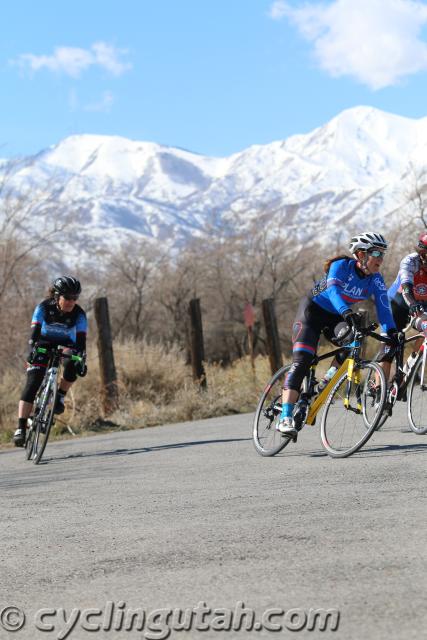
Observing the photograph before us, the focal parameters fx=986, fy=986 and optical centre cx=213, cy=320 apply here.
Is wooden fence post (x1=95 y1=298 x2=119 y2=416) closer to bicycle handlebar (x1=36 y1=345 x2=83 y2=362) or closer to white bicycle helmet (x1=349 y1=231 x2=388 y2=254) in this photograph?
bicycle handlebar (x1=36 y1=345 x2=83 y2=362)

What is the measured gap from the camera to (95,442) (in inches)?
527

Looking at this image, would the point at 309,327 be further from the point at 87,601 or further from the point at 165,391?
the point at 165,391

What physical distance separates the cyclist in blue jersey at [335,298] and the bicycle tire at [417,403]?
648 mm

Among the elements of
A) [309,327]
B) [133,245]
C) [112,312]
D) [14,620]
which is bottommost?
[14,620]

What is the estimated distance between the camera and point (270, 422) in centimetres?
957

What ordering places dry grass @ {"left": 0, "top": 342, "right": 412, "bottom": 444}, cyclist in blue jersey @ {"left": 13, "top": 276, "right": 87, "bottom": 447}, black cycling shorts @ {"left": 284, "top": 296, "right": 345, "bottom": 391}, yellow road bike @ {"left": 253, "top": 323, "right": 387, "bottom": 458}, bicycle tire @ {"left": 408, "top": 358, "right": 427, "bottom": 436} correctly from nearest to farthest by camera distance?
1. yellow road bike @ {"left": 253, "top": 323, "right": 387, "bottom": 458}
2. black cycling shorts @ {"left": 284, "top": 296, "right": 345, "bottom": 391}
3. bicycle tire @ {"left": 408, "top": 358, "right": 427, "bottom": 436}
4. cyclist in blue jersey @ {"left": 13, "top": 276, "right": 87, "bottom": 447}
5. dry grass @ {"left": 0, "top": 342, "right": 412, "bottom": 444}

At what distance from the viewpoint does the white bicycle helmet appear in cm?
891

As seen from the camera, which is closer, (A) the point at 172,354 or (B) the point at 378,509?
(B) the point at 378,509

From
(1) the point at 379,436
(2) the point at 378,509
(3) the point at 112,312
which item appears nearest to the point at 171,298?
(3) the point at 112,312

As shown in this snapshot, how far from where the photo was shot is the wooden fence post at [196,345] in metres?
18.7

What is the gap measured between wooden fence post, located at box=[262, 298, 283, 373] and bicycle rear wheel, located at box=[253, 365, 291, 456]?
29.9 ft

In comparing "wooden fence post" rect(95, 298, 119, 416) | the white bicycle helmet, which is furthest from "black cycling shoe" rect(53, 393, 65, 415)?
"wooden fence post" rect(95, 298, 119, 416)

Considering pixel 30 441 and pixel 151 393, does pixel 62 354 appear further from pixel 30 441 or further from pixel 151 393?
pixel 151 393

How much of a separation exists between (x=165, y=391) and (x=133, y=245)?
52.1 meters
